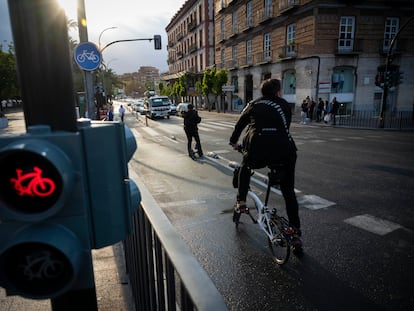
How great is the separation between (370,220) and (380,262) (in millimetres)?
1325

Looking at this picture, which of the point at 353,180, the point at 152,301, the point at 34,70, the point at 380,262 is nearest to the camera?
the point at 34,70

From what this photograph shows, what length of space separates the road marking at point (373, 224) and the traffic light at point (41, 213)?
4413 millimetres

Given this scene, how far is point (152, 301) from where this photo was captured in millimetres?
1895

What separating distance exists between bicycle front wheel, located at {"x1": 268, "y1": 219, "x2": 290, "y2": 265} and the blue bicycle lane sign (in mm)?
6825

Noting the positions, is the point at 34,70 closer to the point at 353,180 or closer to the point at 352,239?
the point at 352,239

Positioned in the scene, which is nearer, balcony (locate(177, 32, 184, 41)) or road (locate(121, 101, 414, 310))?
road (locate(121, 101, 414, 310))

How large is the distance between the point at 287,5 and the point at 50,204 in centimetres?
3073

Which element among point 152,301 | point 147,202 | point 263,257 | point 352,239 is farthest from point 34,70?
point 352,239

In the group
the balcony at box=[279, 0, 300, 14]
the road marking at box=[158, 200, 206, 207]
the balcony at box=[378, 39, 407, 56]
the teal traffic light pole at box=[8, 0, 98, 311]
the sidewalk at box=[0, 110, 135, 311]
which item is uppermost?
the balcony at box=[279, 0, 300, 14]

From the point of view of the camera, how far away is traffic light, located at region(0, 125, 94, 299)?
3.04ft

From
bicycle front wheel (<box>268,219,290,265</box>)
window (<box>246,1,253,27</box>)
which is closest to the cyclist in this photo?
bicycle front wheel (<box>268,219,290,265</box>)

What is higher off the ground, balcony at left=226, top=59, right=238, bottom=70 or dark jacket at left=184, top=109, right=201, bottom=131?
balcony at left=226, top=59, right=238, bottom=70

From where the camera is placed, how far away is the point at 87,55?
8.12 meters

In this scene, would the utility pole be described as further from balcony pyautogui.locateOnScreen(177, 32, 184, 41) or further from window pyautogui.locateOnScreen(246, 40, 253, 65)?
balcony pyautogui.locateOnScreen(177, 32, 184, 41)
